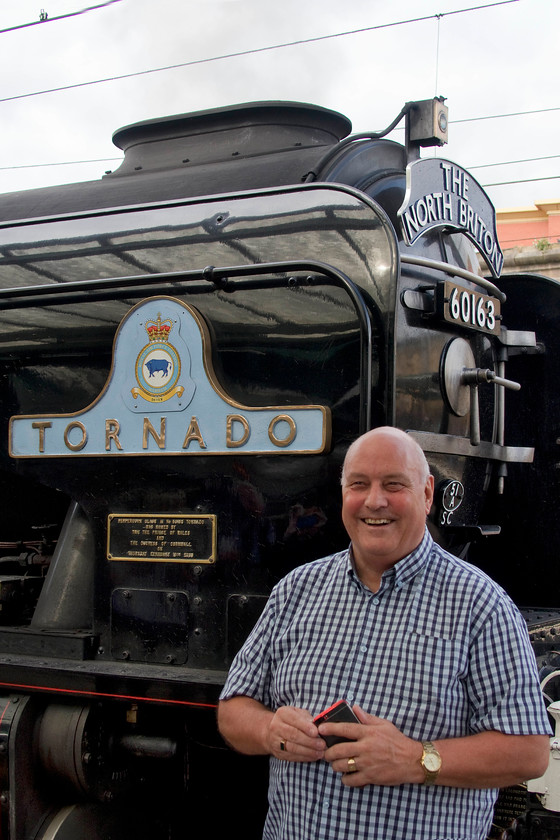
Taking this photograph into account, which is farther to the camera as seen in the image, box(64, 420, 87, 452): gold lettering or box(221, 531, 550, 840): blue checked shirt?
box(64, 420, 87, 452): gold lettering

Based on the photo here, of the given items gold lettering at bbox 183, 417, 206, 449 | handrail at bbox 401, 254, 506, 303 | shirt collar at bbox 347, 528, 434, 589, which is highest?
handrail at bbox 401, 254, 506, 303

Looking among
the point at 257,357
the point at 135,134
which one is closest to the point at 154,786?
the point at 257,357

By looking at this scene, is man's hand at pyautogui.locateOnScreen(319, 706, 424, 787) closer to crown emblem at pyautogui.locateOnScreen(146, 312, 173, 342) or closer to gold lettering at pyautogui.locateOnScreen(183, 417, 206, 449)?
gold lettering at pyautogui.locateOnScreen(183, 417, 206, 449)

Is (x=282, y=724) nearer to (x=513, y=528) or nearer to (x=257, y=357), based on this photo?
(x=257, y=357)

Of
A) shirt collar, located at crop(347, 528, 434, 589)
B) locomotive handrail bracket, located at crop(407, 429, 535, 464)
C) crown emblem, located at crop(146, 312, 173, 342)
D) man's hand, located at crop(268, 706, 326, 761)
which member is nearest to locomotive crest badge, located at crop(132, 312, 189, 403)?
crown emblem, located at crop(146, 312, 173, 342)

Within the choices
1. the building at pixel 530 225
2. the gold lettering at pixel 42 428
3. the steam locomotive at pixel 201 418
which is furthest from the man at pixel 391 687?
the building at pixel 530 225

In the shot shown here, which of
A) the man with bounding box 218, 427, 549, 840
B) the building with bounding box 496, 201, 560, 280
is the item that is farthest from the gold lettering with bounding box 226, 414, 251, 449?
the building with bounding box 496, 201, 560, 280

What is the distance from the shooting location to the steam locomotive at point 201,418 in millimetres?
3160

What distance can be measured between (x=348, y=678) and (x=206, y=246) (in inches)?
71.4

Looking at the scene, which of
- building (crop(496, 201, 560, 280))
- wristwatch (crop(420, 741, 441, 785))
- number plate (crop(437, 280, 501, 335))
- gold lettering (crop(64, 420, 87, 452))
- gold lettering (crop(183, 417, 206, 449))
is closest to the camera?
wristwatch (crop(420, 741, 441, 785))

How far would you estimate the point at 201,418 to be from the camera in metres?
3.26

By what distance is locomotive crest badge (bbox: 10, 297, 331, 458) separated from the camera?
3148 mm

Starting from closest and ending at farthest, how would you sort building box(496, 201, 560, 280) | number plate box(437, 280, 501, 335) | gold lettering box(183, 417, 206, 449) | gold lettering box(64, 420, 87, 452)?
gold lettering box(183, 417, 206, 449), number plate box(437, 280, 501, 335), gold lettering box(64, 420, 87, 452), building box(496, 201, 560, 280)

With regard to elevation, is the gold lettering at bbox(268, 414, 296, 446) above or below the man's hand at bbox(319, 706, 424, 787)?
above
